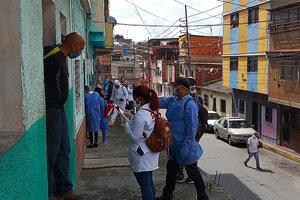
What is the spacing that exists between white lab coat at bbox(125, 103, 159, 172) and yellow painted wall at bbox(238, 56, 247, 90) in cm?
2126

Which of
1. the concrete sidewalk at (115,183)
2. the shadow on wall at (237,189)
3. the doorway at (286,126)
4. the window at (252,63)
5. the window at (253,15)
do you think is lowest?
the shadow on wall at (237,189)

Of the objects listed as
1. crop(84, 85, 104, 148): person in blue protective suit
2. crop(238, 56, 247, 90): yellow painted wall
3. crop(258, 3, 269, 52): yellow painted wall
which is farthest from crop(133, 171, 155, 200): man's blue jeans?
crop(238, 56, 247, 90): yellow painted wall

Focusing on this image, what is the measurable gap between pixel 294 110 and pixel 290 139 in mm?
1694

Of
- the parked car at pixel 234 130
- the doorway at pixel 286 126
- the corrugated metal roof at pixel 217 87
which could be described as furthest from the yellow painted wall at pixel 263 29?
the corrugated metal roof at pixel 217 87

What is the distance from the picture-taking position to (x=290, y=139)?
19.5m

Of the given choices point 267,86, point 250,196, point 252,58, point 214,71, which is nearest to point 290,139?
point 267,86

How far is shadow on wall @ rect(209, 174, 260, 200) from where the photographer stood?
1037cm

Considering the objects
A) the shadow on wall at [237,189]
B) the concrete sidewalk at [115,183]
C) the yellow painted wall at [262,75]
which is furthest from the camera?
the yellow painted wall at [262,75]

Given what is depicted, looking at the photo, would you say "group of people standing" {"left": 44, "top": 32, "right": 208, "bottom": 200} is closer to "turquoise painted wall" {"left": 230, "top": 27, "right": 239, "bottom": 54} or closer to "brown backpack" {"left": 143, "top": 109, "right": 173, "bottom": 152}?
"brown backpack" {"left": 143, "top": 109, "right": 173, "bottom": 152}

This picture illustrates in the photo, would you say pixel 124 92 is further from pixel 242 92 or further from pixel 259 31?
pixel 242 92

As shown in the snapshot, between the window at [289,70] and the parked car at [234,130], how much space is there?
3.56 metres

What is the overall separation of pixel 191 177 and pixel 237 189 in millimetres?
7091

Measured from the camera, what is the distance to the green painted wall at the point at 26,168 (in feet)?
6.04

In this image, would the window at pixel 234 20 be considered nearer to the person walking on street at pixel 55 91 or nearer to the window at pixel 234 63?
the window at pixel 234 63
